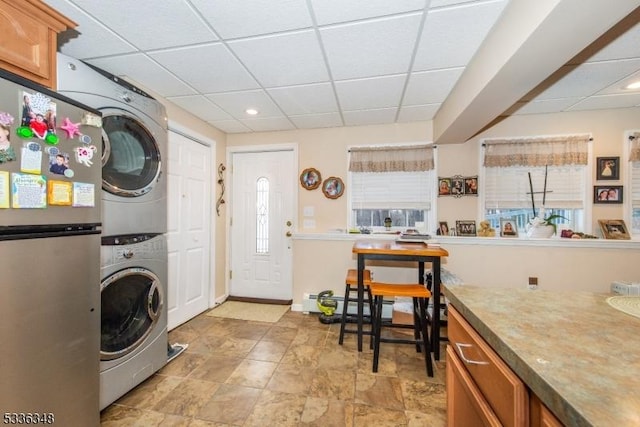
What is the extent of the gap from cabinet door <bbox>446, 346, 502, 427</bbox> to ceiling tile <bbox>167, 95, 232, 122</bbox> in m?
2.93

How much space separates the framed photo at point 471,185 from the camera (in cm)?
316

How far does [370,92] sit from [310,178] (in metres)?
1.37

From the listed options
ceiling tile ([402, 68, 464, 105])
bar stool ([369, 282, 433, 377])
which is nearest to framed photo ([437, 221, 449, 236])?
bar stool ([369, 282, 433, 377])

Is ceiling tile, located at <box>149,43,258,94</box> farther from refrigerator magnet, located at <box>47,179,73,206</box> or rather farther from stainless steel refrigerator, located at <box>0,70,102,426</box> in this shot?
refrigerator magnet, located at <box>47,179,73,206</box>

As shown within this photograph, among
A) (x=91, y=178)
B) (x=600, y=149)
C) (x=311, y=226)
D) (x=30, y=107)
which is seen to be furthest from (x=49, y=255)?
(x=600, y=149)

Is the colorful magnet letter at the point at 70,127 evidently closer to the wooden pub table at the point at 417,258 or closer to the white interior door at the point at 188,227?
the white interior door at the point at 188,227

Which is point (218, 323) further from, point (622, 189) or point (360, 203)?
point (622, 189)

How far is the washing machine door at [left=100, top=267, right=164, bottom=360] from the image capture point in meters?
1.64

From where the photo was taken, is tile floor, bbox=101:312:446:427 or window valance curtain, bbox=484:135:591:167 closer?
tile floor, bbox=101:312:446:427

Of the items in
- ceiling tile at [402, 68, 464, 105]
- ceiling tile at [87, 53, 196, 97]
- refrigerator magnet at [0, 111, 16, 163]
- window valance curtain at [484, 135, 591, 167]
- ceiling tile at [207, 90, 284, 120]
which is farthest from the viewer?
window valance curtain at [484, 135, 591, 167]

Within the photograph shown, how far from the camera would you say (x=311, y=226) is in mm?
3576

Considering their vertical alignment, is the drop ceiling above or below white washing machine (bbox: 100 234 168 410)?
above

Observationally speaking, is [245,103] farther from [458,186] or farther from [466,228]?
[466,228]

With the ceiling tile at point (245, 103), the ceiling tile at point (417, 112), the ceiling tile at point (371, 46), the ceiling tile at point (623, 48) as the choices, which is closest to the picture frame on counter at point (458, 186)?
the ceiling tile at point (417, 112)
